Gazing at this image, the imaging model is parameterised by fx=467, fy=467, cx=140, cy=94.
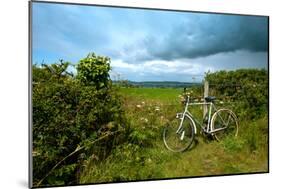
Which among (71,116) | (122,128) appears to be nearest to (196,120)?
(122,128)

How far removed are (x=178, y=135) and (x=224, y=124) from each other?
1.32 ft

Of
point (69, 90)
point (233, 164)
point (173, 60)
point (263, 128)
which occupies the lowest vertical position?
point (233, 164)

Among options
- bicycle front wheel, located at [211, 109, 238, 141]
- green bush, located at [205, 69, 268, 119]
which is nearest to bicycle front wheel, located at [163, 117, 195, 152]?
bicycle front wheel, located at [211, 109, 238, 141]

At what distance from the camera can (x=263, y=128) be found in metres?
3.83

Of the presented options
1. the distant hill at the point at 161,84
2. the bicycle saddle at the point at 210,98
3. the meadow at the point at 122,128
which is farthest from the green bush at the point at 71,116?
the bicycle saddle at the point at 210,98

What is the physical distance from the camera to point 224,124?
374 cm

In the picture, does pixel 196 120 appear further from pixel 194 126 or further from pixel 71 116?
pixel 71 116

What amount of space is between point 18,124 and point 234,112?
66.6 inches

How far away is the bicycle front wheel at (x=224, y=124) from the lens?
3.72 m

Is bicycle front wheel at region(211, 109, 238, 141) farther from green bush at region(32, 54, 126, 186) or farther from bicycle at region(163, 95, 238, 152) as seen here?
green bush at region(32, 54, 126, 186)

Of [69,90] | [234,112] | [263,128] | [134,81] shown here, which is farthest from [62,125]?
[263,128]

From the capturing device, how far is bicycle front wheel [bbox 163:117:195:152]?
3.59 m

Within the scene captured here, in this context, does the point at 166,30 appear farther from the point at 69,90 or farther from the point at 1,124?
the point at 1,124

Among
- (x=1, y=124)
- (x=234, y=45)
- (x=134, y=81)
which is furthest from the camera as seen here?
(x=234, y=45)
